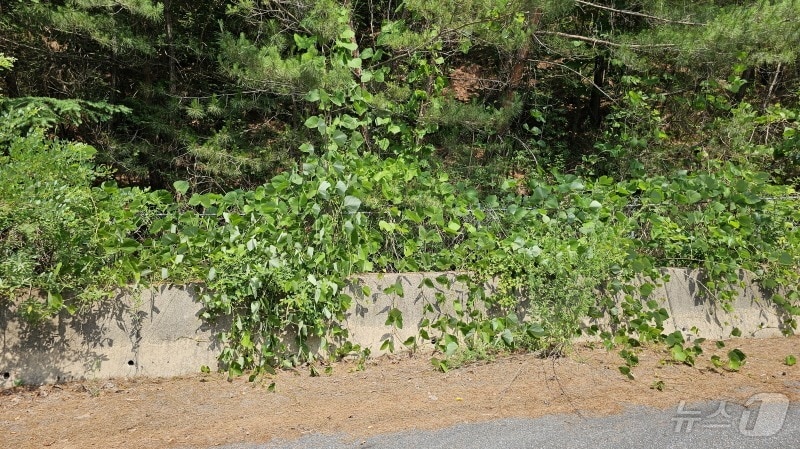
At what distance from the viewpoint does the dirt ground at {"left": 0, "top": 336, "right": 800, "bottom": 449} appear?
4.38 m

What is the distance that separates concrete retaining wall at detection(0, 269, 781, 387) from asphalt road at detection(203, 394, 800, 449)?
1518 mm

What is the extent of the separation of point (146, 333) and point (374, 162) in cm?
273

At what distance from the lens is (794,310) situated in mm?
6449

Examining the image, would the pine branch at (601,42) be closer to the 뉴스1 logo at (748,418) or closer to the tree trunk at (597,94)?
the tree trunk at (597,94)

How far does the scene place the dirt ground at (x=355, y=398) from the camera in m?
4.38

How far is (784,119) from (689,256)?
4329 mm

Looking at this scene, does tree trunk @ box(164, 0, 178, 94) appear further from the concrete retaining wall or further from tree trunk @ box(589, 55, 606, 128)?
tree trunk @ box(589, 55, 606, 128)

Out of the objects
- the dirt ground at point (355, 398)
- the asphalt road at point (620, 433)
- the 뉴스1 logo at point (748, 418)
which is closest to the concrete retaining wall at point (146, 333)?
the dirt ground at point (355, 398)

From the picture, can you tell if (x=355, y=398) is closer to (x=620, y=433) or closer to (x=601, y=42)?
(x=620, y=433)

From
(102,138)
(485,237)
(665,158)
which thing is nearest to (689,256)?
(485,237)

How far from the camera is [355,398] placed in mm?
4957

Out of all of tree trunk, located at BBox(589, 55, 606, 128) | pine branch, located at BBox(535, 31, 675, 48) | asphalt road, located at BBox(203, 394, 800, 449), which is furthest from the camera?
tree trunk, located at BBox(589, 55, 606, 128)

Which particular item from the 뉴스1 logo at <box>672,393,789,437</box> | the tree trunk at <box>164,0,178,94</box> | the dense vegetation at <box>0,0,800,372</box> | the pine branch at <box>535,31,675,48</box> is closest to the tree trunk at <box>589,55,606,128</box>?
the dense vegetation at <box>0,0,800,372</box>

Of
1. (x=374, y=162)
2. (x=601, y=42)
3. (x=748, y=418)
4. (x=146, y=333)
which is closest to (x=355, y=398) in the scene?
(x=146, y=333)
